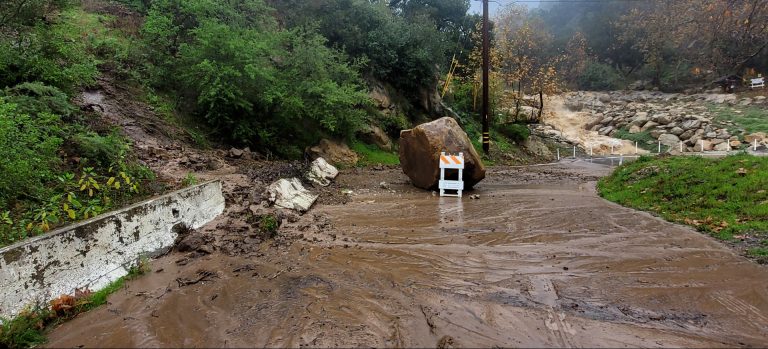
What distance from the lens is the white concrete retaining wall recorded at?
140 inches

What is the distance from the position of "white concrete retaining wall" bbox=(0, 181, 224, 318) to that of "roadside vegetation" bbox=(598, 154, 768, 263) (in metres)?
7.74

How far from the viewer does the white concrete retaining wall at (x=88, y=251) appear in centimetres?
354

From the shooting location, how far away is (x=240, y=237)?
6.02 metres

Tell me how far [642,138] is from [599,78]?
60.5 feet

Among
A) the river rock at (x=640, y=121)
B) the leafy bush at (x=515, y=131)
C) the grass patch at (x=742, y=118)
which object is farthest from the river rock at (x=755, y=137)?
the leafy bush at (x=515, y=131)

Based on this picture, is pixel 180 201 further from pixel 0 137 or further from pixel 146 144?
pixel 146 144

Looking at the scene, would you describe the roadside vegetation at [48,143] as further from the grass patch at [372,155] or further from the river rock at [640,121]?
the river rock at [640,121]

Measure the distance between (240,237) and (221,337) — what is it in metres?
2.76

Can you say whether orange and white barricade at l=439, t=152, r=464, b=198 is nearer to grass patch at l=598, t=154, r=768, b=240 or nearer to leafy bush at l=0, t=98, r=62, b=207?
grass patch at l=598, t=154, r=768, b=240

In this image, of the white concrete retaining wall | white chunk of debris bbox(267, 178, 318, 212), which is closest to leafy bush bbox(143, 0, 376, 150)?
white chunk of debris bbox(267, 178, 318, 212)

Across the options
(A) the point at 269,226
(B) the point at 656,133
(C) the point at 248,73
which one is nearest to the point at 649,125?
(B) the point at 656,133

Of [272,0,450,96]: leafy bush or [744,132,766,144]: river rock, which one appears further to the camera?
[744,132,766,144]: river rock

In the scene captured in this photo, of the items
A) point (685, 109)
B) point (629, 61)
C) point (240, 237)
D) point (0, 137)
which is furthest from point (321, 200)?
point (629, 61)

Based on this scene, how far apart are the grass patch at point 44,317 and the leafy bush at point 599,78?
4862 centimetres
